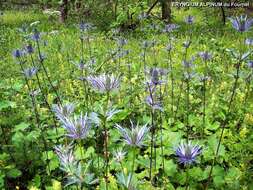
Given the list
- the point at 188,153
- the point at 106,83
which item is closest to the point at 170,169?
the point at 188,153

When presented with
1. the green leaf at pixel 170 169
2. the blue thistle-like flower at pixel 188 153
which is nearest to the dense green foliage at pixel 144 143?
the green leaf at pixel 170 169

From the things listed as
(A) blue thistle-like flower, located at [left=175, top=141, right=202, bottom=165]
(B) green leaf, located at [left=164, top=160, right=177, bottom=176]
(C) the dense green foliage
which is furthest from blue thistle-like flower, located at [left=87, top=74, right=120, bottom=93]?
(B) green leaf, located at [left=164, top=160, right=177, bottom=176]

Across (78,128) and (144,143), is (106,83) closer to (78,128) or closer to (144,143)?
(78,128)

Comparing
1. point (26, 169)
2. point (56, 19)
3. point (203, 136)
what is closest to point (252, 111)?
point (203, 136)

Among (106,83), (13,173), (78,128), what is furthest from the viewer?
(13,173)

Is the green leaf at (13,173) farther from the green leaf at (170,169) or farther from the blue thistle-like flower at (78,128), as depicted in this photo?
the blue thistle-like flower at (78,128)

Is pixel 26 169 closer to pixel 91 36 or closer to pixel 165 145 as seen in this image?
pixel 165 145

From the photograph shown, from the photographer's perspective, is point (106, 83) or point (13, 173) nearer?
point (106, 83)

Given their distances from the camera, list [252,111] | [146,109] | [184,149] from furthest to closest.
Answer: [146,109], [252,111], [184,149]

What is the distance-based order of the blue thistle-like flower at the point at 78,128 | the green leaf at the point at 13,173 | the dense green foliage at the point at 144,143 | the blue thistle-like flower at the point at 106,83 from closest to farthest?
the blue thistle-like flower at the point at 78,128 < the blue thistle-like flower at the point at 106,83 < the dense green foliage at the point at 144,143 < the green leaf at the point at 13,173

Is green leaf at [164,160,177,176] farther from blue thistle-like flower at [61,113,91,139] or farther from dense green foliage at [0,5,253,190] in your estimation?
blue thistle-like flower at [61,113,91,139]

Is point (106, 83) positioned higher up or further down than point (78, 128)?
higher up

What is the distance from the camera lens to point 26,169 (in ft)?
9.87

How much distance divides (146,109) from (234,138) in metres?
1.14
